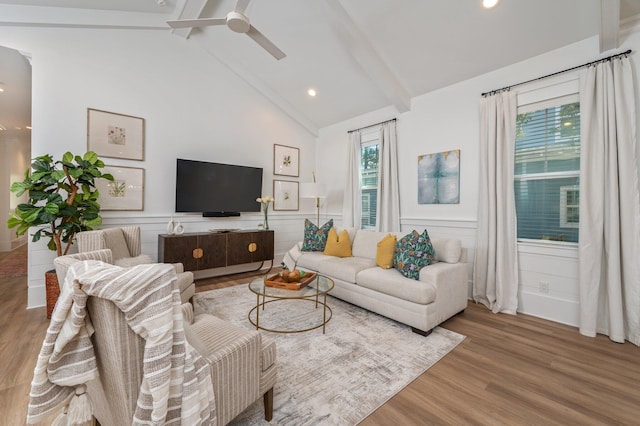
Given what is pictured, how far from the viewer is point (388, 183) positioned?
4414 mm

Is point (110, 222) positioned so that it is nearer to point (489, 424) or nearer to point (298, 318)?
point (298, 318)

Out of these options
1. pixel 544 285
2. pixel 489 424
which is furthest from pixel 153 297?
pixel 544 285

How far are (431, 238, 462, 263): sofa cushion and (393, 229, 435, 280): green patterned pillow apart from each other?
141 millimetres

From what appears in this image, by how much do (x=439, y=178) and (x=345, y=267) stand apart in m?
1.92

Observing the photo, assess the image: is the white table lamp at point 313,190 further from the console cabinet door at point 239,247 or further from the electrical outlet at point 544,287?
the electrical outlet at point 544,287

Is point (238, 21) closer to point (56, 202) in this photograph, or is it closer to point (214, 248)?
point (56, 202)

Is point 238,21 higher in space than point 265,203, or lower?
higher

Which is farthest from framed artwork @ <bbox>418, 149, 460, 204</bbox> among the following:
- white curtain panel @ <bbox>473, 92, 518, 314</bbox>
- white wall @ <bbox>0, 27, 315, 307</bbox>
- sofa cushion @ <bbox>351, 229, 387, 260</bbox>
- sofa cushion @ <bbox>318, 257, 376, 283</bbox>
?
white wall @ <bbox>0, 27, 315, 307</bbox>

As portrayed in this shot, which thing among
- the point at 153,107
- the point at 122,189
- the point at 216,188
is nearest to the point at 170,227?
the point at 122,189

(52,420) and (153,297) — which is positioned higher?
(153,297)

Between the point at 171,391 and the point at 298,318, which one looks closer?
the point at 171,391

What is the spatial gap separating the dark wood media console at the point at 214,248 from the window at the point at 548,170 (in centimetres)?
363

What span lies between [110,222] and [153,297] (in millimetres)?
3477

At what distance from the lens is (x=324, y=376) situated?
188 centimetres
